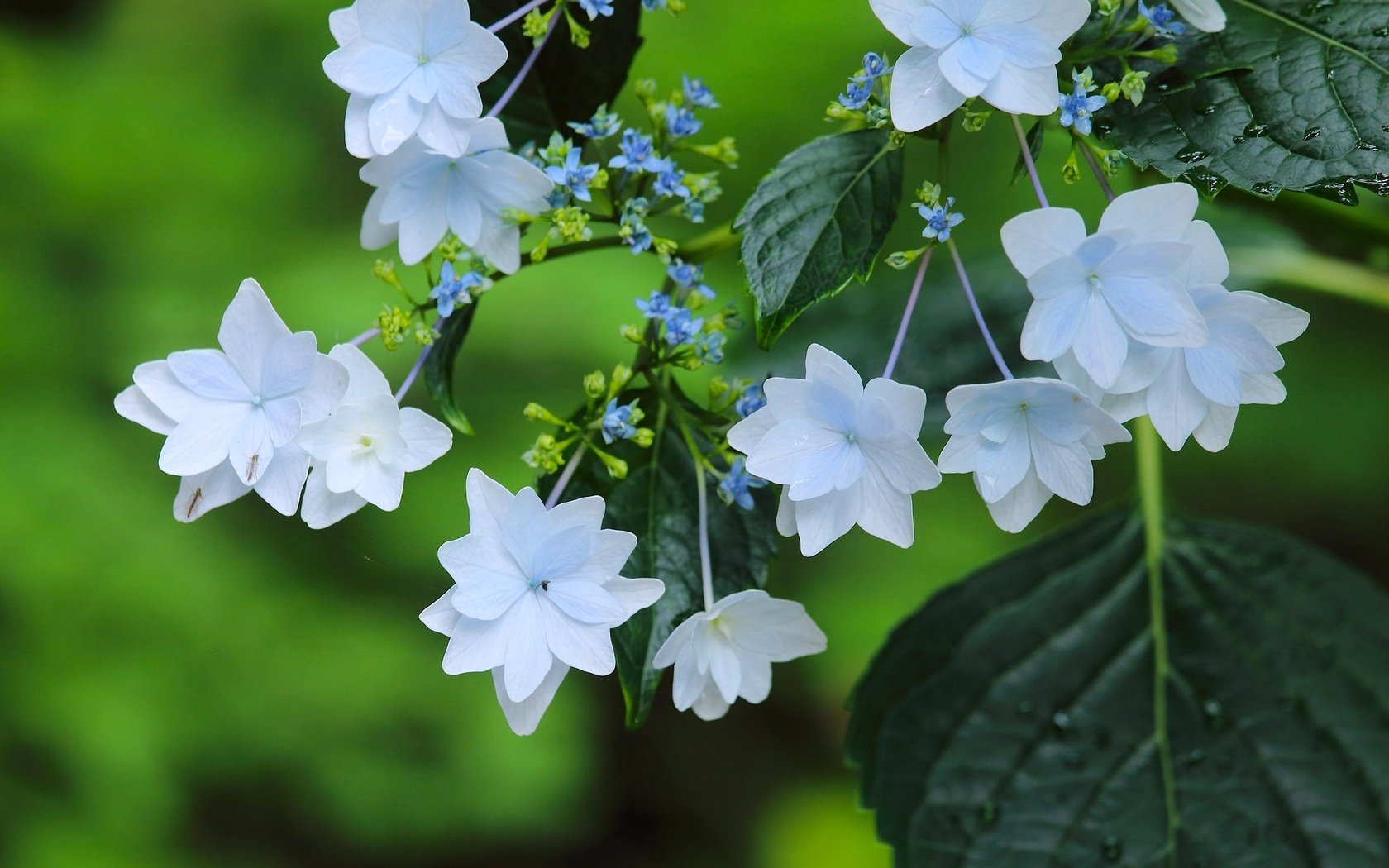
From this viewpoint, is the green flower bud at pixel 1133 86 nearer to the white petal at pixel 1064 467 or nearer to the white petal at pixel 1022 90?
the white petal at pixel 1022 90

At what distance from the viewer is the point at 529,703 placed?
555mm

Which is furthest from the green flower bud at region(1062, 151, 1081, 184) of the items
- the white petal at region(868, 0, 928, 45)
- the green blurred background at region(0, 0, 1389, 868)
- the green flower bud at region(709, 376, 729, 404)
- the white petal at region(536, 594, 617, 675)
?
the green blurred background at region(0, 0, 1389, 868)

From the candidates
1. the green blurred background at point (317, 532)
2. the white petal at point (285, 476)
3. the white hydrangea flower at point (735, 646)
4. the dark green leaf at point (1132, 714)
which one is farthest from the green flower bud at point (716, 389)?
the green blurred background at point (317, 532)

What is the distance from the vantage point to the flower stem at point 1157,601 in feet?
2.76

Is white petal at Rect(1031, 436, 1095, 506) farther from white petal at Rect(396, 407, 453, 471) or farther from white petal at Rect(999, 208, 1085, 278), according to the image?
white petal at Rect(396, 407, 453, 471)

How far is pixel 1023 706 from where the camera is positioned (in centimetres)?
88

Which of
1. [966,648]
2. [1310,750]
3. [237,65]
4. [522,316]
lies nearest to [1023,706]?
[966,648]

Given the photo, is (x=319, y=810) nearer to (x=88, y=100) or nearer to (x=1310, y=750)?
(x=88, y=100)

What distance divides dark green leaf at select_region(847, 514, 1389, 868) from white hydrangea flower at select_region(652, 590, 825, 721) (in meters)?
0.30

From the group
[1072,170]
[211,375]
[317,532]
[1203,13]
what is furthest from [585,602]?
[317,532]

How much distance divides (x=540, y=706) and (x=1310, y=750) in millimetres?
652

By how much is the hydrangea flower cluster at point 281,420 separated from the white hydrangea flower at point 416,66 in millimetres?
110

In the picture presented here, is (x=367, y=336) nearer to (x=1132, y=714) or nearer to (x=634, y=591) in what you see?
(x=634, y=591)

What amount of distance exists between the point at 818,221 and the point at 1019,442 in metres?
0.16
